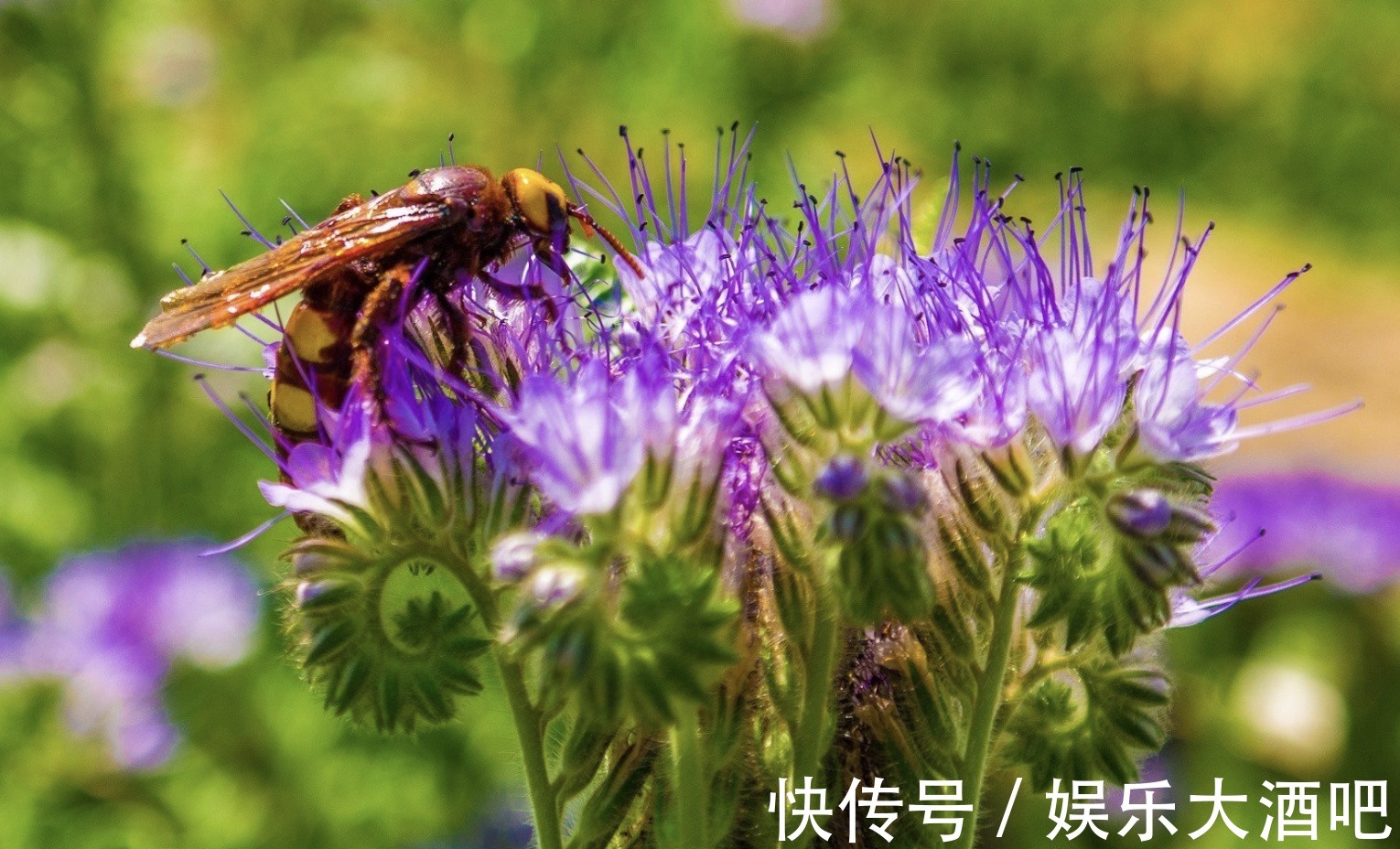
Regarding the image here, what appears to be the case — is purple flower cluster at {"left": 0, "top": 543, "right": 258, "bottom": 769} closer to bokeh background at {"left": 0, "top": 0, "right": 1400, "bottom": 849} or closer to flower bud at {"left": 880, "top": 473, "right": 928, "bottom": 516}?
bokeh background at {"left": 0, "top": 0, "right": 1400, "bottom": 849}

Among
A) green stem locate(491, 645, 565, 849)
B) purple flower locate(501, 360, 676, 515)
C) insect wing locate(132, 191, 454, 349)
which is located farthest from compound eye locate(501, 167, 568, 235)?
green stem locate(491, 645, 565, 849)

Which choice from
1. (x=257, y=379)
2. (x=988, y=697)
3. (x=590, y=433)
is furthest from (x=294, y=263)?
(x=257, y=379)

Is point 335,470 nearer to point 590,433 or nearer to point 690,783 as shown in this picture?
point 590,433

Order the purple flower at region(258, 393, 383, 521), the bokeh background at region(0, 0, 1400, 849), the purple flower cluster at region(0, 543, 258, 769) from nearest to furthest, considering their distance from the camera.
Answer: the purple flower at region(258, 393, 383, 521) → the purple flower cluster at region(0, 543, 258, 769) → the bokeh background at region(0, 0, 1400, 849)

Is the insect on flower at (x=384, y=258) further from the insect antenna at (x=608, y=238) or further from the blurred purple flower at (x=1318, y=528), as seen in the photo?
the blurred purple flower at (x=1318, y=528)

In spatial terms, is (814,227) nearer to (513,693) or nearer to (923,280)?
(923,280)

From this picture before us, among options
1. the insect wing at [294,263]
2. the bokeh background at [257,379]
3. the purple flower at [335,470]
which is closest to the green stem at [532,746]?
the purple flower at [335,470]
